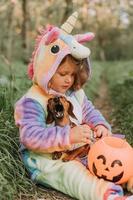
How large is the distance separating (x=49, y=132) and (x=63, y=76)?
0.58 metres

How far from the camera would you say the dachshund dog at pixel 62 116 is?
4.88 meters

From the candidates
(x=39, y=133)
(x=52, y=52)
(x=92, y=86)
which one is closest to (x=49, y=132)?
(x=39, y=133)

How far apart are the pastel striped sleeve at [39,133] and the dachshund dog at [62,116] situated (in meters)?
0.14

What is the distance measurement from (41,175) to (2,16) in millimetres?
26454

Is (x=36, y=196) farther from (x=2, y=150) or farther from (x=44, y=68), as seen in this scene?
(x=44, y=68)

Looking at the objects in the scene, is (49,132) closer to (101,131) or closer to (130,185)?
(101,131)

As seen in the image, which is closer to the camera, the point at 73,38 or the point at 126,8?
the point at 73,38

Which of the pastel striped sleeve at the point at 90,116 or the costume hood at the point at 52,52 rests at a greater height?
the costume hood at the point at 52,52

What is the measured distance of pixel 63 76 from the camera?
16.1 ft

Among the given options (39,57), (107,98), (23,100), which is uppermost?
(39,57)

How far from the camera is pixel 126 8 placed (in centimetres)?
4050

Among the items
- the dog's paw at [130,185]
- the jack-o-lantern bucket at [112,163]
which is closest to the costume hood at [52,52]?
the jack-o-lantern bucket at [112,163]

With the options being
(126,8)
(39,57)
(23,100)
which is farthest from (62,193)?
(126,8)

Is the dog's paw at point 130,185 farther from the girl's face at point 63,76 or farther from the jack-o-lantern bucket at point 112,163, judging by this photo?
the girl's face at point 63,76
